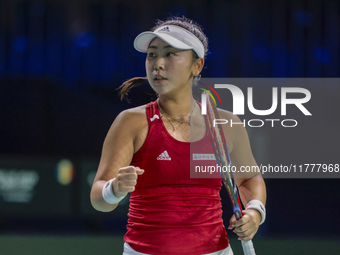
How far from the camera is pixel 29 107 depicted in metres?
4.72

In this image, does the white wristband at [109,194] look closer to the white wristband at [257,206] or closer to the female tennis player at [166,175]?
the female tennis player at [166,175]

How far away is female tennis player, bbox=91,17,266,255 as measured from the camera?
1.36 metres

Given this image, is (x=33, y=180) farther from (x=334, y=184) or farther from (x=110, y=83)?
(x=334, y=184)

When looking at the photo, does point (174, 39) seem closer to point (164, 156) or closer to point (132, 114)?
point (132, 114)

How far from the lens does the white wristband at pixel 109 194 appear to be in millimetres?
1243

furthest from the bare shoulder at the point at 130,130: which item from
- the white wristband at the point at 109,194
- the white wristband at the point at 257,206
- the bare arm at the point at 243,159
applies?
the white wristband at the point at 257,206

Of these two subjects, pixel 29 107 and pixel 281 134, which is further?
pixel 29 107

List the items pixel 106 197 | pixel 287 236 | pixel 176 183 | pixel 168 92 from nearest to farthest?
pixel 106 197, pixel 176 183, pixel 168 92, pixel 287 236

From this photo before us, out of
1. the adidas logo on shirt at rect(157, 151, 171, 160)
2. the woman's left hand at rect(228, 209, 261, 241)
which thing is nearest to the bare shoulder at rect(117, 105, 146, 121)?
the adidas logo on shirt at rect(157, 151, 171, 160)

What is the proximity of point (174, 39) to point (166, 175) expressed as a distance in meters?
0.51

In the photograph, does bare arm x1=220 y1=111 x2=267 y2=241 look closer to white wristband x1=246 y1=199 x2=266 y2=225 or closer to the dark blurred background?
white wristband x1=246 y1=199 x2=266 y2=225

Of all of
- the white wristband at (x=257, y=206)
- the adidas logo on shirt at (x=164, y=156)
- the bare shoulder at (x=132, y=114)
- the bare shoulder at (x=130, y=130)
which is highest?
the bare shoulder at (x=132, y=114)

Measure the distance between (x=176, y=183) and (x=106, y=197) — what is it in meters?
0.26

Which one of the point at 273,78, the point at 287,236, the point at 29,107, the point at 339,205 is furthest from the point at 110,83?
the point at 339,205
